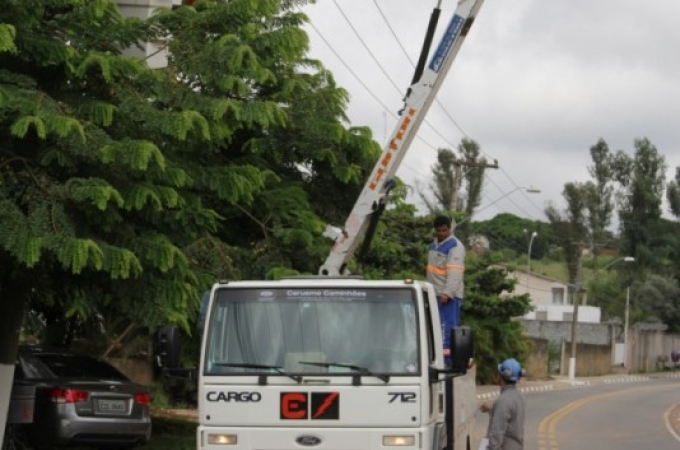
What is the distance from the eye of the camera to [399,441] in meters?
10.0

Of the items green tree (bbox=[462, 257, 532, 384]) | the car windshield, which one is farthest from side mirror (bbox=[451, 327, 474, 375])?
green tree (bbox=[462, 257, 532, 384])

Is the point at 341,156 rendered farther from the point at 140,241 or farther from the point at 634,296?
the point at 634,296

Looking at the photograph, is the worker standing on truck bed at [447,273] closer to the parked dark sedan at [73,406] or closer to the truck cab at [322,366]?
the truck cab at [322,366]

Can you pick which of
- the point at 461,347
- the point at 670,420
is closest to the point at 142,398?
the point at 461,347

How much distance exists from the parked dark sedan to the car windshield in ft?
0.04

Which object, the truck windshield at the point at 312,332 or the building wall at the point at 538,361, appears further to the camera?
the building wall at the point at 538,361

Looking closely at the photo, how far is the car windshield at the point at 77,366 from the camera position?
16531 millimetres

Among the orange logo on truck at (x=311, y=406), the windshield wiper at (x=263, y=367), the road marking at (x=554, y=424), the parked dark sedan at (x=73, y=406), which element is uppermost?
the windshield wiper at (x=263, y=367)

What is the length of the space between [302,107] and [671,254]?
263ft

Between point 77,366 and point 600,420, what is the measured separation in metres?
16.9

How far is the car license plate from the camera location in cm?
1605

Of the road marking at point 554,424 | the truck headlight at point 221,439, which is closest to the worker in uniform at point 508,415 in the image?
the truck headlight at point 221,439

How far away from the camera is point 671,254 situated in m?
93.1

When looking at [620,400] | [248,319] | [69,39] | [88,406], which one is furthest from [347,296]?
[620,400]
